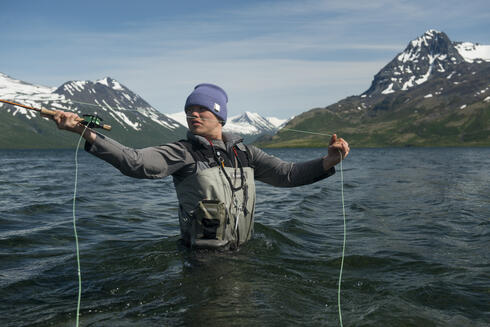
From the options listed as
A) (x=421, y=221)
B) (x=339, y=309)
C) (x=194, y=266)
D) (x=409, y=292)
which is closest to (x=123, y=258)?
(x=194, y=266)

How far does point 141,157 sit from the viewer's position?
5.07 meters

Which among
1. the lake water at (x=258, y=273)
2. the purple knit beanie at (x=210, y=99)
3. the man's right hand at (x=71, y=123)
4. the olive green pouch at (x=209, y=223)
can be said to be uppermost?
the purple knit beanie at (x=210, y=99)

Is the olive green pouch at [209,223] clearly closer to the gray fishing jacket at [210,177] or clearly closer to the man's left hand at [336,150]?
the gray fishing jacket at [210,177]

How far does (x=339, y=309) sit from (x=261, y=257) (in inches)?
104

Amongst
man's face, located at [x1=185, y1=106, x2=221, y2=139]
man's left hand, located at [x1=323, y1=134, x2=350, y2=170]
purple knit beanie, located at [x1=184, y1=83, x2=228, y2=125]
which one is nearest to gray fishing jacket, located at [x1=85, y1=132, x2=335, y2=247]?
man's face, located at [x1=185, y1=106, x2=221, y2=139]

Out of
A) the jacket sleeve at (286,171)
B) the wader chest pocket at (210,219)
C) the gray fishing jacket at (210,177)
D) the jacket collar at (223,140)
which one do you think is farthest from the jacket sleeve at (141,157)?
the jacket sleeve at (286,171)

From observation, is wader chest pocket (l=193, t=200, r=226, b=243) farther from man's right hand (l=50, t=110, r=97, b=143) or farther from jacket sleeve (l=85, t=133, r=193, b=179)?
man's right hand (l=50, t=110, r=97, b=143)

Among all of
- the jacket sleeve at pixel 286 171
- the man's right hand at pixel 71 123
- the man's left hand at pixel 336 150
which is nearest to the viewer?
the man's right hand at pixel 71 123

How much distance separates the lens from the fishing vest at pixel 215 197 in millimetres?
5754

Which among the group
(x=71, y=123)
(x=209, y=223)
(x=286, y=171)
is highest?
(x=71, y=123)

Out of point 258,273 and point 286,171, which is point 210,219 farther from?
point 286,171

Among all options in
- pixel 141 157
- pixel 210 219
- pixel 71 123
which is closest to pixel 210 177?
pixel 210 219

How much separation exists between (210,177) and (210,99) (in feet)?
3.91

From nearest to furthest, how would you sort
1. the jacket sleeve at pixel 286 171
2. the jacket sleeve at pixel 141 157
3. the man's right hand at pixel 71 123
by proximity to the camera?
the man's right hand at pixel 71 123, the jacket sleeve at pixel 141 157, the jacket sleeve at pixel 286 171
